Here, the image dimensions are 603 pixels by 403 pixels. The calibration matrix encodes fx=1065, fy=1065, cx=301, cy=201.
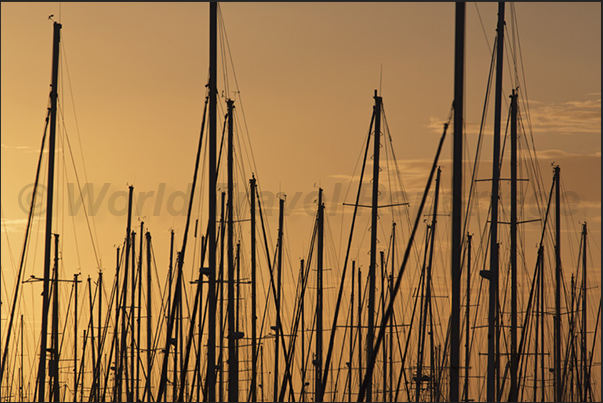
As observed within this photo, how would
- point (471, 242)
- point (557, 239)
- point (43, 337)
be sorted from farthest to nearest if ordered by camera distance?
point (471, 242) → point (557, 239) → point (43, 337)

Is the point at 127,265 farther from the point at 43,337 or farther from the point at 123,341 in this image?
the point at 43,337

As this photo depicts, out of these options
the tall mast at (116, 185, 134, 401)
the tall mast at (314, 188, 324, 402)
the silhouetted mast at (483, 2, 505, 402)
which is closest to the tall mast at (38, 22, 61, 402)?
the silhouetted mast at (483, 2, 505, 402)

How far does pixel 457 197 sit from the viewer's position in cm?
1948

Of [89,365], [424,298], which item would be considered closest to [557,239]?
[424,298]

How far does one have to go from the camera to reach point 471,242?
1849 inches

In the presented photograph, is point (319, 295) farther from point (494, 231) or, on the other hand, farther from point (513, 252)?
point (494, 231)

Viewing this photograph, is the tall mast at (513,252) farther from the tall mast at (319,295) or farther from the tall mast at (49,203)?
the tall mast at (49,203)

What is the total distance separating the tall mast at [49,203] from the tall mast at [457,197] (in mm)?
11456

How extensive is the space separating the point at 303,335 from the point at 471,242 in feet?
28.5

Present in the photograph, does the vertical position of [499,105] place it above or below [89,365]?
above

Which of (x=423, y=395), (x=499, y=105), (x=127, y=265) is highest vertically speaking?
(x=499, y=105)

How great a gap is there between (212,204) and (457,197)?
6647mm

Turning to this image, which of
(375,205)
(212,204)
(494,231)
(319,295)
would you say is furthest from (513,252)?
(319,295)

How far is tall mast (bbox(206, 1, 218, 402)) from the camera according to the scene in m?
24.0
